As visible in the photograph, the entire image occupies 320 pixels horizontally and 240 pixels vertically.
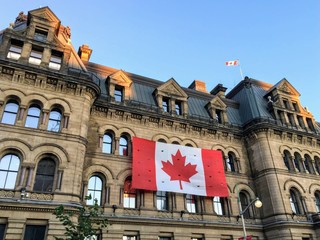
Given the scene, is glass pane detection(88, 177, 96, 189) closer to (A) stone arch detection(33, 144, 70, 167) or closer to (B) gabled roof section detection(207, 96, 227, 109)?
(A) stone arch detection(33, 144, 70, 167)

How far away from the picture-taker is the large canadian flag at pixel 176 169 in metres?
21.8

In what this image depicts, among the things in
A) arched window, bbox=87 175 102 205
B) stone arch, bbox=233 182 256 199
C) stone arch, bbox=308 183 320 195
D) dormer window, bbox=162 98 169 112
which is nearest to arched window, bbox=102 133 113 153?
arched window, bbox=87 175 102 205

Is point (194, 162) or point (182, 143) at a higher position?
point (182, 143)

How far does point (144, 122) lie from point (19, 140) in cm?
1038

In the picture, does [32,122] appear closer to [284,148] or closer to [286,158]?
[284,148]

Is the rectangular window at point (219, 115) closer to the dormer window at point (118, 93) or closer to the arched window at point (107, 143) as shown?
the dormer window at point (118, 93)

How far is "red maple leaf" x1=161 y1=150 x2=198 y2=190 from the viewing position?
22.8m

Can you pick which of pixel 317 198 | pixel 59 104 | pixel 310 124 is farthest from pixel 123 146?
pixel 310 124

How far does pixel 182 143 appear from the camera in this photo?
84.6 feet

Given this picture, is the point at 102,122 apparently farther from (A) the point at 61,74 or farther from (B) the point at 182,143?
(B) the point at 182,143

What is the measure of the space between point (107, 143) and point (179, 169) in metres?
6.28

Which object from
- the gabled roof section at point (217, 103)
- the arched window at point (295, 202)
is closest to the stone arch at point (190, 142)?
the gabled roof section at point (217, 103)

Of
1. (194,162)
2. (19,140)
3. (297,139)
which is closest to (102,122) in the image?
(19,140)

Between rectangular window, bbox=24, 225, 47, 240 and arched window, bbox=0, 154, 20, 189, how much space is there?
2.77 metres
